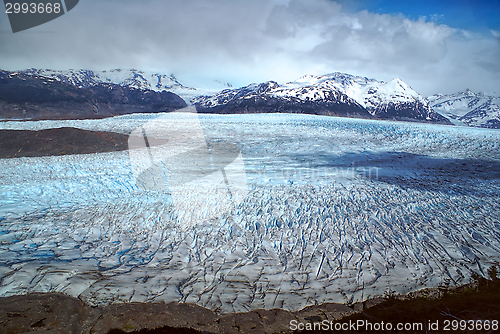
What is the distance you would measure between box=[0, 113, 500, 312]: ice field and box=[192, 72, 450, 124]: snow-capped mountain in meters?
39.3

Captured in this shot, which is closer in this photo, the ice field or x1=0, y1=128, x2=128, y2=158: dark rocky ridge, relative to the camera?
the ice field

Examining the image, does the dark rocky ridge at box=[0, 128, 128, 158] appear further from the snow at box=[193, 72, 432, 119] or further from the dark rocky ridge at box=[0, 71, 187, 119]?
the snow at box=[193, 72, 432, 119]

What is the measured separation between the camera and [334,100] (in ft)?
178

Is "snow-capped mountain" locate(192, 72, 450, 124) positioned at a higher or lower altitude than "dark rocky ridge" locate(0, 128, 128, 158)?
higher

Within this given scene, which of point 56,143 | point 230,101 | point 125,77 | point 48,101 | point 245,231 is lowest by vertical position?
point 245,231

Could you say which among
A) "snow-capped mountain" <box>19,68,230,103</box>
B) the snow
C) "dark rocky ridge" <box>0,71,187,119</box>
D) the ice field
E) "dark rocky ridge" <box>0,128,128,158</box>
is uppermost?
"snow-capped mountain" <box>19,68,230,103</box>

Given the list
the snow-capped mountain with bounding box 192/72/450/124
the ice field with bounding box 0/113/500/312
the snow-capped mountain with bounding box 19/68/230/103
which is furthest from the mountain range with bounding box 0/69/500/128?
the snow-capped mountain with bounding box 19/68/230/103

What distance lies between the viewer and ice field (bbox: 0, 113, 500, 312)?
276 centimetres

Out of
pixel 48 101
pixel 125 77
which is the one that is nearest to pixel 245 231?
pixel 48 101

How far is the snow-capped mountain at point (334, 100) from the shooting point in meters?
47.3

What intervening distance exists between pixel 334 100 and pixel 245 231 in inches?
2196

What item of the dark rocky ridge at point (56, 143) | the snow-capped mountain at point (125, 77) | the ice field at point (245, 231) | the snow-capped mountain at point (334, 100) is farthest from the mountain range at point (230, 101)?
the snow-capped mountain at point (125, 77)

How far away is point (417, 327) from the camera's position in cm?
223

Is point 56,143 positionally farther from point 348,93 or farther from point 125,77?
point 125,77
